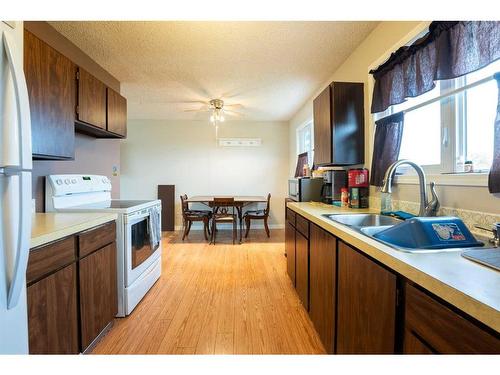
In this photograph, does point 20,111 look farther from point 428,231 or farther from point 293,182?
point 293,182

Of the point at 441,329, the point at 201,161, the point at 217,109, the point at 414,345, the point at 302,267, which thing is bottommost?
the point at 302,267

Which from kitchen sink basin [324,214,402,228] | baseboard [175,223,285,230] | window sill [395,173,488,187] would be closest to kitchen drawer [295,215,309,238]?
kitchen sink basin [324,214,402,228]

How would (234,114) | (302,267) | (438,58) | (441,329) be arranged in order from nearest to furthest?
(441,329) < (438,58) < (302,267) < (234,114)

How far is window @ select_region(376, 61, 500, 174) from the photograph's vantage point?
3.71 feet

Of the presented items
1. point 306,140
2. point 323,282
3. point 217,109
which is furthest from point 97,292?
point 306,140

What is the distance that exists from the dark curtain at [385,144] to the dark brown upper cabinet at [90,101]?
2.48m

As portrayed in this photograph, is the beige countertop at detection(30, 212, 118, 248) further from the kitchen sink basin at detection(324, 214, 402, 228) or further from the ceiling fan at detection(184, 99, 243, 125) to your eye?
the ceiling fan at detection(184, 99, 243, 125)

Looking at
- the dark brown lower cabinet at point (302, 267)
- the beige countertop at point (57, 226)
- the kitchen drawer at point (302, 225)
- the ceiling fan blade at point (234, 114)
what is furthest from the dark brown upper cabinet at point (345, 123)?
the ceiling fan blade at point (234, 114)

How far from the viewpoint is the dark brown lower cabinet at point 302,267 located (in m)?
1.84

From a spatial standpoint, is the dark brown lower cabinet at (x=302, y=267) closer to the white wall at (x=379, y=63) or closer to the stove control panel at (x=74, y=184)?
the white wall at (x=379, y=63)

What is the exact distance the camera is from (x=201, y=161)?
204 inches

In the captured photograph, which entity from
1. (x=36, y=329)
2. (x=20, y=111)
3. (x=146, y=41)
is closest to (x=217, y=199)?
(x=146, y=41)

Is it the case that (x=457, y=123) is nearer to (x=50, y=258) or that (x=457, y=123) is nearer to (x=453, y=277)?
(x=453, y=277)

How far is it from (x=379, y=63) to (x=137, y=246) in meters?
2.62
